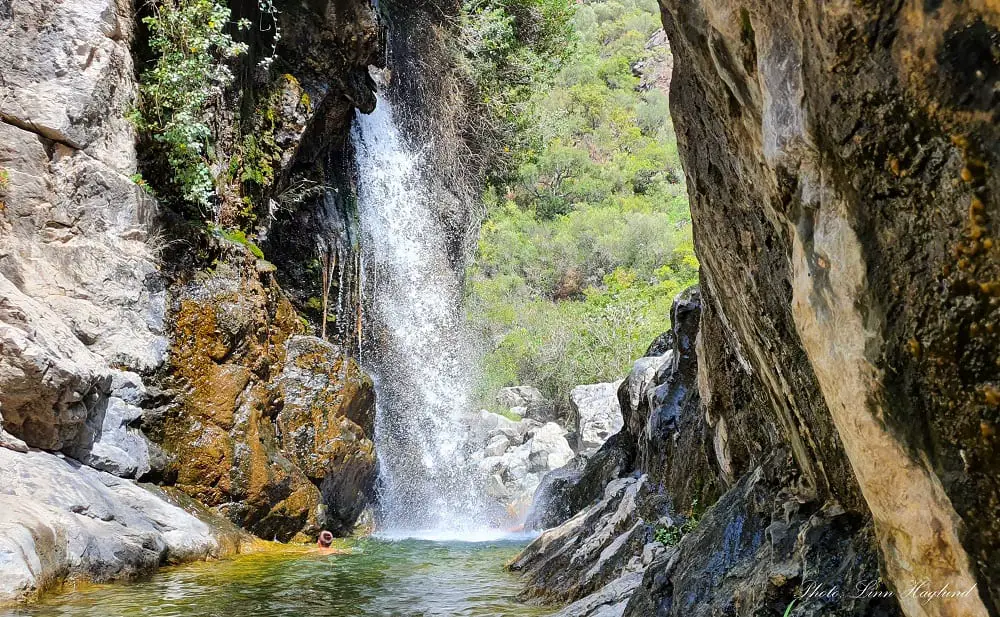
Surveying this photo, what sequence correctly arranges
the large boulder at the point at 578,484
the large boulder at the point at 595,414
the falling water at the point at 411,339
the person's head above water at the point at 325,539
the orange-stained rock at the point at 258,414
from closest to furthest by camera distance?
the large boulder at the point at 578,484, the orange-stained rock at the point at 258,414, the person's head above water at the point at 325,539, the falling water at the point at 411,339, the large boulder at the point at 595,414

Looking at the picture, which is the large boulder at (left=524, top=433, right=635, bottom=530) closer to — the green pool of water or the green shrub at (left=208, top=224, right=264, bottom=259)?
the green pool of water

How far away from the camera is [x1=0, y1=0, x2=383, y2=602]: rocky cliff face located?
7375 mm

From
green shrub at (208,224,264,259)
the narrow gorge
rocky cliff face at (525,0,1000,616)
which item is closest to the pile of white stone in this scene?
the narrow gorge

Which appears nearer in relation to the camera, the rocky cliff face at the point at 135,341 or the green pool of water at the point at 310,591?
the green pool of water at the point at 310,591

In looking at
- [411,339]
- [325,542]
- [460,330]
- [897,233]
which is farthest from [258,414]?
[897,233]

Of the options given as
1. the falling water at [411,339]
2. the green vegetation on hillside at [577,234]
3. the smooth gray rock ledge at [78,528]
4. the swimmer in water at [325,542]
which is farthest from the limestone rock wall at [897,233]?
the green vegetation on hillside at [577,234]

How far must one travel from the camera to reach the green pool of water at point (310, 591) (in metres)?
5.80

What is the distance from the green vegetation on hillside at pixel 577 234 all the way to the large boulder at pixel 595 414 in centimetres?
267

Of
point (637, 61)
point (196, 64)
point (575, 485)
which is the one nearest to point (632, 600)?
point (575, 485)

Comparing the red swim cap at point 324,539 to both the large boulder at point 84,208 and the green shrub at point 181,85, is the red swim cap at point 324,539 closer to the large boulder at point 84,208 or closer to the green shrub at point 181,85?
the large boulder at point 84,208

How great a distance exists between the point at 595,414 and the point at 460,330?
4.80 meters

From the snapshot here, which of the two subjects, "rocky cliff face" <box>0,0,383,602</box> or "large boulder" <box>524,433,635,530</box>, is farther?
"large boulder" <box>524,433,635,530</box>

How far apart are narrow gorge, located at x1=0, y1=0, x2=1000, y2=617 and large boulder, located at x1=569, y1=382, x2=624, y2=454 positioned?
0.14m

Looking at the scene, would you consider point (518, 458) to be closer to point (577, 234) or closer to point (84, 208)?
point (577, 234)
